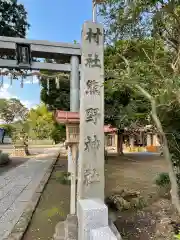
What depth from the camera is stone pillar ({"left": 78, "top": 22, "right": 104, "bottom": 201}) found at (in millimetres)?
3881

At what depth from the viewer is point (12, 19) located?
10.7 m

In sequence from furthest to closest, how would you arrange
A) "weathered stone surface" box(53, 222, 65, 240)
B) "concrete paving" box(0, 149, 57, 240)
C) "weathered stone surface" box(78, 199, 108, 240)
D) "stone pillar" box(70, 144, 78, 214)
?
"concrete paving" box(0, 149, 57, 240) → "stone pillar" box(70, 144, 78, 214) → "weathered stone surface" box(53, 222, 65, 240) → "weathered stone surface" box(78, 199, 108, 240)

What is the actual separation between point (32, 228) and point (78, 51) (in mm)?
3370

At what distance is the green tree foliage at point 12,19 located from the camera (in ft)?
33.7

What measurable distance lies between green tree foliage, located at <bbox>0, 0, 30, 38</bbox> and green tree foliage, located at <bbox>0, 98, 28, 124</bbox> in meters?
37.6

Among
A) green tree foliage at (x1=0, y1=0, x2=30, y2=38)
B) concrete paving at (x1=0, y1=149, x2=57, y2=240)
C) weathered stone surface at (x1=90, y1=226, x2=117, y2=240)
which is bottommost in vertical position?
concrete paving at (x1=0, y1=149, x2=57, y2=240)

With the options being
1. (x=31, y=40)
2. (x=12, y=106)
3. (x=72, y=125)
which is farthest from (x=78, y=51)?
(x=12, y=106)

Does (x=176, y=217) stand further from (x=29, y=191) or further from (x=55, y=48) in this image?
(x=29, y=191)

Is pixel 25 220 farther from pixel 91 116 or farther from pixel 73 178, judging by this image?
pixel 91 116

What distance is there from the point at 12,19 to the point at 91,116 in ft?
27.5

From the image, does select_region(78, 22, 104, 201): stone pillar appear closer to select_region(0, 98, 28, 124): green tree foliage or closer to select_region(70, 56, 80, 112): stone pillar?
select_region(70, 56, 80, 112): stone pillar

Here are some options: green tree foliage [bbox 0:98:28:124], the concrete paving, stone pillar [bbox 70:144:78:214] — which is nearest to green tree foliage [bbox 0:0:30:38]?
the concrete paving

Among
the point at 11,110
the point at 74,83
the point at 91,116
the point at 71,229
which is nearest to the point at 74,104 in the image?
the point at 74,83

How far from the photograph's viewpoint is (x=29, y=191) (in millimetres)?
7676
